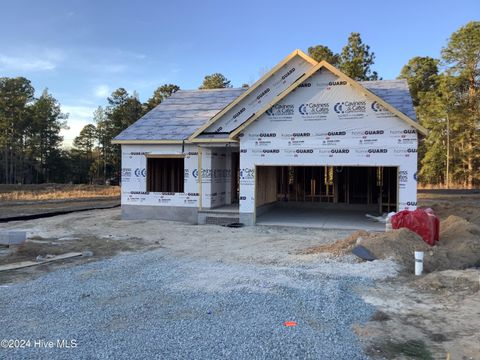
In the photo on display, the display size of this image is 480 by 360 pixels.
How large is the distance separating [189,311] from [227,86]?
1897 inches

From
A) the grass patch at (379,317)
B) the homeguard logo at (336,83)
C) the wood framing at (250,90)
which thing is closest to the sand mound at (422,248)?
the grass patch at (379,317)

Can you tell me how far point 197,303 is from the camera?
222 inches

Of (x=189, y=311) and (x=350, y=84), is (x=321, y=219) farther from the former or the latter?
(x=189, y=311)

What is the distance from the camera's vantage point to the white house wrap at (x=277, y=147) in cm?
1330

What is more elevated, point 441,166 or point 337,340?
point 441,166

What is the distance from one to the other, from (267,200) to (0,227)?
33.7ft

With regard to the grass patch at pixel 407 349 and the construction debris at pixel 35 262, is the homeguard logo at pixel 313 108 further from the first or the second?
the grass patch at pixel 407 349

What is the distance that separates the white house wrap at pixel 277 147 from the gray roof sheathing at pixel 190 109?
0.15ft

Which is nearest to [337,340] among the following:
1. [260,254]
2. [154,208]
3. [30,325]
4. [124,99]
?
[30,325]

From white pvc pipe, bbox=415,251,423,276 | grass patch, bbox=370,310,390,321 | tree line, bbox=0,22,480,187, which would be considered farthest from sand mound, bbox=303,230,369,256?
tree line, bbox=0,22,480,187

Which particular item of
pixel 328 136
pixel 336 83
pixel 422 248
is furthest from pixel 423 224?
pixel 336 83

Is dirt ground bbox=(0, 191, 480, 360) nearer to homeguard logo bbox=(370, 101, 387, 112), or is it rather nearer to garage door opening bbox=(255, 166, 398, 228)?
garage door opening bbox=(255, 166, 398, 228)

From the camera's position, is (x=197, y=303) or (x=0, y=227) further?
(x=0, y=227)

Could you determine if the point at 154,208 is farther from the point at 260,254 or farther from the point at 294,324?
the point at 294,324
